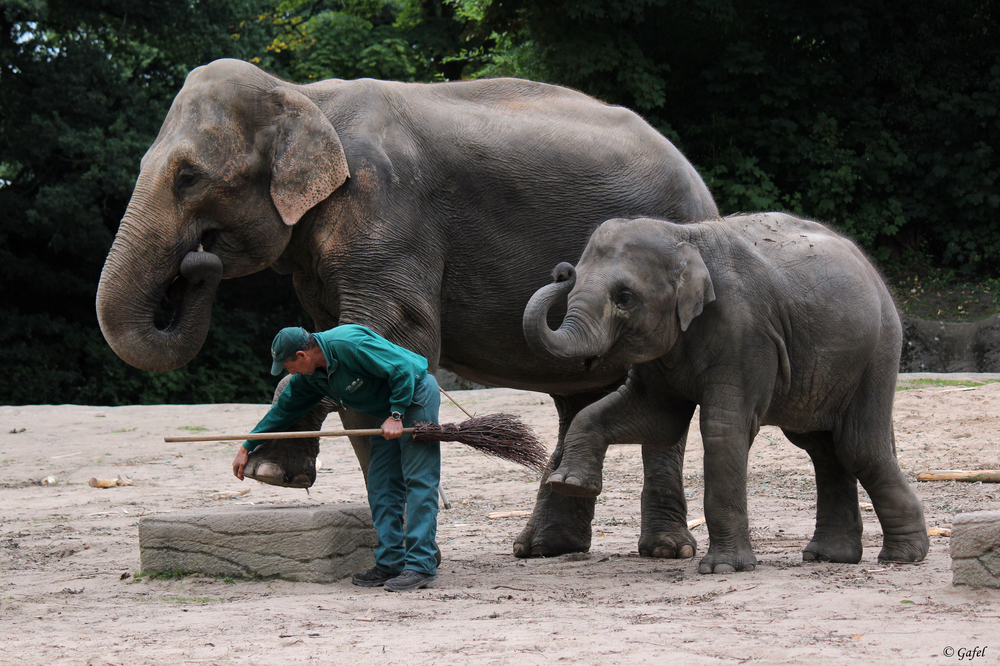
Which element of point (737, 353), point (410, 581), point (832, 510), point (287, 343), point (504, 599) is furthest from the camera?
point (832, 510)

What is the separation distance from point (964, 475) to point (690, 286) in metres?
4.11

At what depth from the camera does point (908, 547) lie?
541cm

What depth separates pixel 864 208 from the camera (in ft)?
60.2

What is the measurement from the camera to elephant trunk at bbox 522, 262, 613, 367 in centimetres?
481

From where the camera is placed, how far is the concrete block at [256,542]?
5.08 meters

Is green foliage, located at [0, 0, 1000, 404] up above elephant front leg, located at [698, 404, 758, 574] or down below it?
above

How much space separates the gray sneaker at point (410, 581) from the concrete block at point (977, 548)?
7.07 ft

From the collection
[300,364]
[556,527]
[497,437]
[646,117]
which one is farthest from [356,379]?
[646,117]

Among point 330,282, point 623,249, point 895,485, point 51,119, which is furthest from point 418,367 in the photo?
point 51,119

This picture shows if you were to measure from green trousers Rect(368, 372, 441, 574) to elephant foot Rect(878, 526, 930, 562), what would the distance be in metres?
2.18

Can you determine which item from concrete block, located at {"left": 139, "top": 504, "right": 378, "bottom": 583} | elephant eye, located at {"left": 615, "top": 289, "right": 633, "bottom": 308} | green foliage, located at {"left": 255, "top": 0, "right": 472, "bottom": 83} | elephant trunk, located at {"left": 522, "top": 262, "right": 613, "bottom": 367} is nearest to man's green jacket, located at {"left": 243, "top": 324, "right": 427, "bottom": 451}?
concrete block, located at {"left": 139, "top": 504, "right": 378, "bottom": 583}

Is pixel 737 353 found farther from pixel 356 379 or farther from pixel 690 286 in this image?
pixel 356 379

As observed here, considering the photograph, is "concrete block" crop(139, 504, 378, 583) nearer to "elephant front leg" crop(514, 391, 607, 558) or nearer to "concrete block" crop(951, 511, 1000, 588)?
"elephant front leg" crop(514, 391, 607, 558)

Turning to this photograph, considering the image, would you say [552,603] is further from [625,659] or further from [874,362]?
[874,362]
